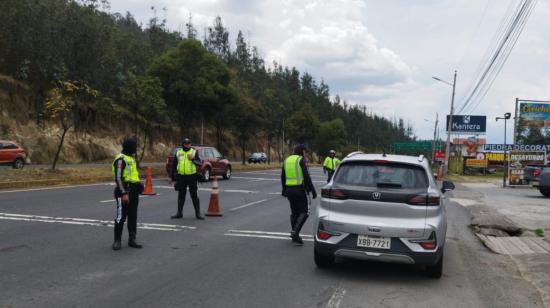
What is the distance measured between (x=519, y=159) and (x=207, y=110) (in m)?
19.5

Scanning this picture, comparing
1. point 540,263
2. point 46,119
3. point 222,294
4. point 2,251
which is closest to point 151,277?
point 222,294

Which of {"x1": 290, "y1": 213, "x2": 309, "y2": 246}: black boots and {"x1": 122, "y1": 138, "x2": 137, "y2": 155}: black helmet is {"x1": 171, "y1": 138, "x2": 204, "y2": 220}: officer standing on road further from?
{"x1": 122, "y1": 138, "x2": 137, "y2": 155}: black helmet

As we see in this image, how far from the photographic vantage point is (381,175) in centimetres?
691

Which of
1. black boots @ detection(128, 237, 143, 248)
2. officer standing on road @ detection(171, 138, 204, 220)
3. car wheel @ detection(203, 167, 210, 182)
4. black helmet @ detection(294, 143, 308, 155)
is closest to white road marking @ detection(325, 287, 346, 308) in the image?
black helmet @ detection(294, 143, 308, 155)

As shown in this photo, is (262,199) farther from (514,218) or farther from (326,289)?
(326,289)

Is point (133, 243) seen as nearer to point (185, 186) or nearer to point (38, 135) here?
point (185, 186)

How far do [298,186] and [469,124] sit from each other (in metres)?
51.5

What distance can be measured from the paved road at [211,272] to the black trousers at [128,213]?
0.31 m

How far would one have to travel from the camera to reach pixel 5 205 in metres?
13.0

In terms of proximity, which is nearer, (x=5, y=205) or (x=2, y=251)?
(x=2, y=251)

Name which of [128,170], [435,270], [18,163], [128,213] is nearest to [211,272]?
[128,213]

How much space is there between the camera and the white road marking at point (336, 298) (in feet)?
18.4

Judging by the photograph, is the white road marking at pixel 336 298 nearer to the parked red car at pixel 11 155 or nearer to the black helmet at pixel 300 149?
the black helmet at pixel 300 149

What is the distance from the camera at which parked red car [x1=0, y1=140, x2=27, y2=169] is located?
86.0 feet
